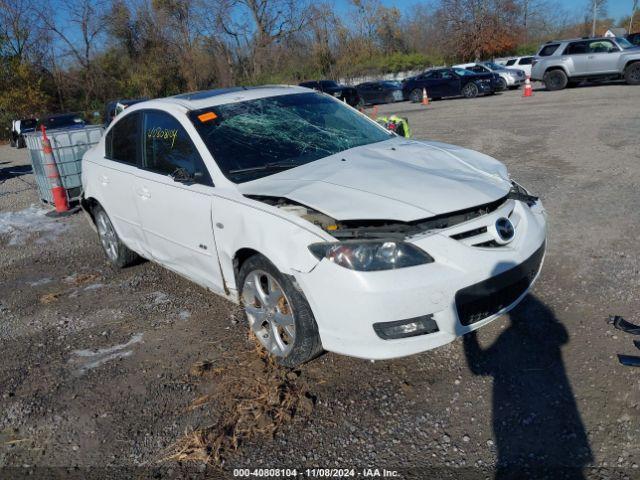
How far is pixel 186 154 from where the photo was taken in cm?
402

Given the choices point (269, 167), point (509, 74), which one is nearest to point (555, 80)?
point (509, 74)

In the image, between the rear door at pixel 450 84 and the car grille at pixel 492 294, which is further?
the rear door at pixel 450 84

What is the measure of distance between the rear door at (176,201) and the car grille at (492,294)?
1.68 m

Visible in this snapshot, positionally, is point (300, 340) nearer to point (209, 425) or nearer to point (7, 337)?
point (209, 425)

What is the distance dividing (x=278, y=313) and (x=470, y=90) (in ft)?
74.0

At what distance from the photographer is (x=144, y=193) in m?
4.39

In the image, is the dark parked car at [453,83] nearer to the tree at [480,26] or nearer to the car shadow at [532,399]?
the car shadow at [532,399]

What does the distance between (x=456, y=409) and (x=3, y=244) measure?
251 inches

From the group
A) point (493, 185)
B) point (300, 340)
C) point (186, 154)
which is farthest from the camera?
point (186, 154)

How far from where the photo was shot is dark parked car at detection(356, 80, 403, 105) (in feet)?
88.1

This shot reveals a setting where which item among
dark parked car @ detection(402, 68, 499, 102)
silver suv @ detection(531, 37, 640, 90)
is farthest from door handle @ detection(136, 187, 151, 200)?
dark parked car @ detection(402, 68, 499, 102)

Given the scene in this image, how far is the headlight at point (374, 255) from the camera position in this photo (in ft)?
9.37

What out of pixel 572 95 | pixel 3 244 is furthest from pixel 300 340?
pixel 572 95

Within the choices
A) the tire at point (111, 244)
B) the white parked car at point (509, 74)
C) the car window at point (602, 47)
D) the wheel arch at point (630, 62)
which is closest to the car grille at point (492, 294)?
the tire at point (111, 244)
